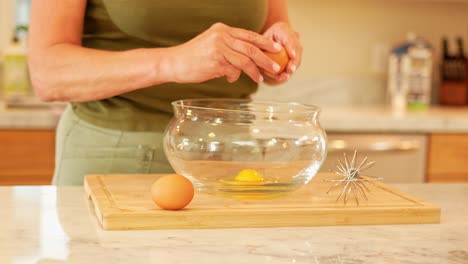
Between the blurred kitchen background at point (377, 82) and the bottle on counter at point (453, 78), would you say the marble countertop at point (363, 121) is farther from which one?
the bottle on counter at point (453, 78)

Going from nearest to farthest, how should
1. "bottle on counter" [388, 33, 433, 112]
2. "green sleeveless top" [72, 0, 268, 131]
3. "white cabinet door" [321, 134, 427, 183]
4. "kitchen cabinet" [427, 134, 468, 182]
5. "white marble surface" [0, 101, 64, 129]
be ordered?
"green sleeveless top" [72, 0, 268, 131] < "white marble surface" [0, 101, 64, 129] < "white cabinet door" [321, 134, 427, 183] < "kitchen cabinet" [427, 134, 468, 182] < "bottle on counter" [388, 33, 433, 112]

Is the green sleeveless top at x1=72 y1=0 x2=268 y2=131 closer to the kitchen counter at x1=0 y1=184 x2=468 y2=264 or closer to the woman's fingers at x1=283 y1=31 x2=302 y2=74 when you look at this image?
the woman's fingers at x1=283 y1=31 x2=302 y2=74

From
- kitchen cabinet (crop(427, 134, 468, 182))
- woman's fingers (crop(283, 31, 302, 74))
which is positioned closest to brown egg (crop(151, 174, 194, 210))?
woman's fingers (crop(283, 31, 302, 74))

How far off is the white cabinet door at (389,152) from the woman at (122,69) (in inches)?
34.4

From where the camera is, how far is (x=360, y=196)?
4.08ft

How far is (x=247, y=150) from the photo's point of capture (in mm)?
1195

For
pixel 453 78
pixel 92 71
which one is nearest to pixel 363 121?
pixel 453 78

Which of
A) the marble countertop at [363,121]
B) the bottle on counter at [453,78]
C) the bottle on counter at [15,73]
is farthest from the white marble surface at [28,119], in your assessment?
the bottle on counter at [453,78]

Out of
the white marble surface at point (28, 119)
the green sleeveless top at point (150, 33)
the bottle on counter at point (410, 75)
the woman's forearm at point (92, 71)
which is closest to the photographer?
the woman's forearm at point (92, 71)

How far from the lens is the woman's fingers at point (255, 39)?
1265mm

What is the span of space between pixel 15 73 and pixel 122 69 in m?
1.48

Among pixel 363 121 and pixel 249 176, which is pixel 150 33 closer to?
pixel 249 176

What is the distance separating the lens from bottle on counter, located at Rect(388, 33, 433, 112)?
3062 mm

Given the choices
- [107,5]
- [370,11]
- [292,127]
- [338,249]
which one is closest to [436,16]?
[370,11]
